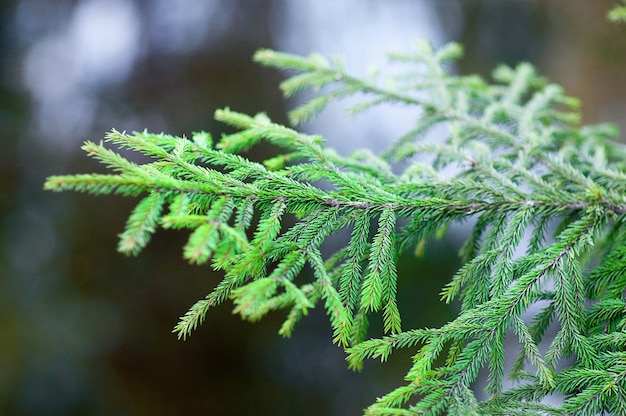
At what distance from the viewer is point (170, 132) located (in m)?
4.29

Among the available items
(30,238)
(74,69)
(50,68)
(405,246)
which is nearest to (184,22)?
(74,69)

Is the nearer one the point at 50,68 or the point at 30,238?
the point at 30,238

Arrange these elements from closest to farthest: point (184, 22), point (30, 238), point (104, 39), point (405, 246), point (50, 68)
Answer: point (405, 246)
point (30, 238)
point (50, 68)
point (104, 39)
point (184, 22)

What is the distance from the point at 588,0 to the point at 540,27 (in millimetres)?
506

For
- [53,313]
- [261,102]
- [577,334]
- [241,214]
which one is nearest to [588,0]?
[261,102]

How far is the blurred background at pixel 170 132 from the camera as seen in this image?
3756 millimetres

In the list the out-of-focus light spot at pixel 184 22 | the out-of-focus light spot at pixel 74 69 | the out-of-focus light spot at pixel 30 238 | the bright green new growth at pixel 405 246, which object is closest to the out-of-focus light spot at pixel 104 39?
the out-of-focus light spot at pixel 74 69

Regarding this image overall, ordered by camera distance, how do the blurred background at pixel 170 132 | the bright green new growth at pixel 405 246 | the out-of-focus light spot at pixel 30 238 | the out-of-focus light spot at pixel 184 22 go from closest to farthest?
the bright green new growth at pixel 405 246
the blurred background at pixel 170 132
the out-of-focus light spot at pixel 30 238
the out-of-focus light spot at pixel 184 22

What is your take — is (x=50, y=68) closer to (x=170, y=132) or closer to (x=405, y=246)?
(x=170, y=132)

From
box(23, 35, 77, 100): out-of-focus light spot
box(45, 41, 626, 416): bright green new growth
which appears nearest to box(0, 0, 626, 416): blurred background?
box(23, 35, 77, 100): out-of-focus light spot

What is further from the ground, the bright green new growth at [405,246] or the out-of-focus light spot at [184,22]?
the out-of-focus light spot at [184,22]

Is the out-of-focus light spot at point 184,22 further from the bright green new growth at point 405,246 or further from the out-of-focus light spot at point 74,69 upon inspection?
the bright green new growth at point 405,246

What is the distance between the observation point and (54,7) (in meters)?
4.28

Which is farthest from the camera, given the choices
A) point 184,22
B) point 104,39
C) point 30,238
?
point 184,22
